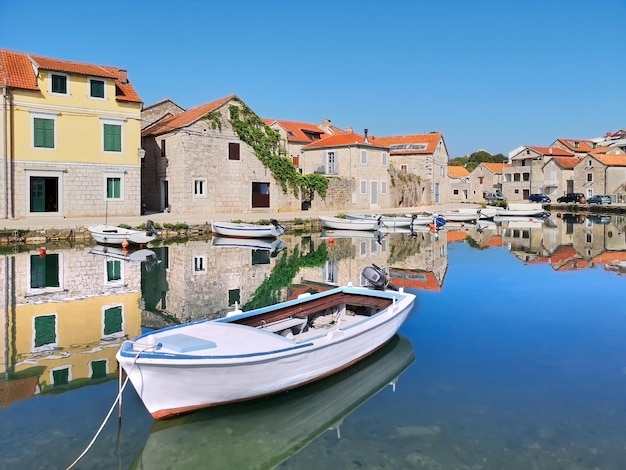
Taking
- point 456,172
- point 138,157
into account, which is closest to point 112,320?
point 138,157

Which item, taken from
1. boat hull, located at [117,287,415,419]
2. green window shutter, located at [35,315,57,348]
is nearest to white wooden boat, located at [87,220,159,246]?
green window shutter, located at [35,315,57,348]

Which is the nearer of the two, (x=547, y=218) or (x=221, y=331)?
(x=221, y=331)

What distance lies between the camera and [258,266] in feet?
63.5

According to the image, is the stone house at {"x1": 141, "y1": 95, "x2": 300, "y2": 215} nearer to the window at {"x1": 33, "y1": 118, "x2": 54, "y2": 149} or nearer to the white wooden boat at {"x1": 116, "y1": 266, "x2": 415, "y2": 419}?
the window at {"x1": 33, "y1": 118, "x2": 54, "y2": 149}

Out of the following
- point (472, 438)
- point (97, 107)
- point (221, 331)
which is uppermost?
point (97, 107)

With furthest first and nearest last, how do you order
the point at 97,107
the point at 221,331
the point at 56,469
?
1. the point at 97,107
2. the point at 221,331
3. the point at 56,469

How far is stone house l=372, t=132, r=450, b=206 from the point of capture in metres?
54.1

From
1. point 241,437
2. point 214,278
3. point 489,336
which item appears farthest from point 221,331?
point 214,278

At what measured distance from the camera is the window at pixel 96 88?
28.7m

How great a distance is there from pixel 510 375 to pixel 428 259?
14197 mm

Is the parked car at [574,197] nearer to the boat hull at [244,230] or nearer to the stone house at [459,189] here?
the stone house at [459,189]

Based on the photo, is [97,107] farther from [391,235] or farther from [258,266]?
[391,235]

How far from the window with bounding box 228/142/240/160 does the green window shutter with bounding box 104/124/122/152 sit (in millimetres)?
7246

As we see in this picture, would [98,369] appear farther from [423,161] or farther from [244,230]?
[423,161]
